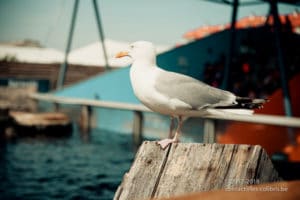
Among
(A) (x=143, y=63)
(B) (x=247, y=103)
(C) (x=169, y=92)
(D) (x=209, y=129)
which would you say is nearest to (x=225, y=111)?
(B) (x=247, y=103)

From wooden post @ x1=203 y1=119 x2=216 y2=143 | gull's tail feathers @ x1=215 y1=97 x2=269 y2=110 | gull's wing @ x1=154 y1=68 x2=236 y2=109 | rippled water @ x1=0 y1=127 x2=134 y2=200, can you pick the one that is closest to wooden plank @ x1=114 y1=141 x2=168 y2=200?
gull's wing @ x1=154 y1=68 x2=236 y2=109

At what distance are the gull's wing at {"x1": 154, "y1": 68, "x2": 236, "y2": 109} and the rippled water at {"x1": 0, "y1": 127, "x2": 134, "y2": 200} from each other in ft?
23.5

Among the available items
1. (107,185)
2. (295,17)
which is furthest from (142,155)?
(295,17)

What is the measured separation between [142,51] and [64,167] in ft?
34.0

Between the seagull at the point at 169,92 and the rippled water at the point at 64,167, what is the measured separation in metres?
7.17

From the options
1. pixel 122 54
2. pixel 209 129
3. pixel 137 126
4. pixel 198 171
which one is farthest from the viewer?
pixel 137 126

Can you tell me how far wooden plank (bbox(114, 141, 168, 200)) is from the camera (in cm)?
208

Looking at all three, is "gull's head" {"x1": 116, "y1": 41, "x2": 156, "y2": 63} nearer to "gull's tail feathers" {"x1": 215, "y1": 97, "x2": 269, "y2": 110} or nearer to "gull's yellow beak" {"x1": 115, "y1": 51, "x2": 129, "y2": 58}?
"gull's yellow beak" {"x1": 115, "y1": 51, "x2": 129, "y2": 58}

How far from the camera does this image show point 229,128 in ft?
41.2

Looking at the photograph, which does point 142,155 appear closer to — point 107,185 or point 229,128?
point 107,185

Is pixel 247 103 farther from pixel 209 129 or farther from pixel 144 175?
pixel 209 129

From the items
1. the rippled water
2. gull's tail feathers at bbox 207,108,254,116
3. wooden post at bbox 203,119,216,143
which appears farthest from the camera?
wooden post at bbox 203,119,216,143

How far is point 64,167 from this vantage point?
12797 millimetres

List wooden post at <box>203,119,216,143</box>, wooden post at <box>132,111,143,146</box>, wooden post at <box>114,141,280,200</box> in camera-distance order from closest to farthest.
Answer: wooden post at <box>114,141,280,200</box>
wooden post at <box>203,119,216,143</box>
wooden post at <box>132,111,143,146</box>
